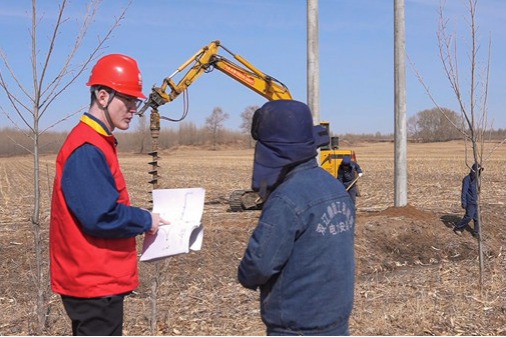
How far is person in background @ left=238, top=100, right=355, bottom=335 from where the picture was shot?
2807mm

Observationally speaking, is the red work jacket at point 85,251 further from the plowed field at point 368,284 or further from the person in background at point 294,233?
the plowed field at point 368,284

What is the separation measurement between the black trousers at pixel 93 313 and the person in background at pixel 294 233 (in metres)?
0.80

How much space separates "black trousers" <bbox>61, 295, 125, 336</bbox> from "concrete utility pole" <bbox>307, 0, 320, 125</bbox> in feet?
31.8

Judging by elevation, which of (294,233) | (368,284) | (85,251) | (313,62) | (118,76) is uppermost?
(313,62)

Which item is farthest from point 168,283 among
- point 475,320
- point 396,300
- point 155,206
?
point 155,206

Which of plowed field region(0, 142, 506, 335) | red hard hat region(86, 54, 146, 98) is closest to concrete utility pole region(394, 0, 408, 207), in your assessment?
plowed field region(0, 142, 506, 335)

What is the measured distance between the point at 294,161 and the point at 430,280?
645cm

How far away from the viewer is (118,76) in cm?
338

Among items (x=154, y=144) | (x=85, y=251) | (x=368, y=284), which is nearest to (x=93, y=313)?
(x=85, y=251)

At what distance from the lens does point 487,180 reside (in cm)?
2886

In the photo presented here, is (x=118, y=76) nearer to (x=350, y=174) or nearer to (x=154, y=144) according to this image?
(x=154, y=144)

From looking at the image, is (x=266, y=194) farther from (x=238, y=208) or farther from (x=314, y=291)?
(x=238, y=208)

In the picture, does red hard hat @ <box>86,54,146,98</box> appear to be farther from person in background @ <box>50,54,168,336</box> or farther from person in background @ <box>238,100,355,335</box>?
person in background @ <box>238,100,355,335</box>

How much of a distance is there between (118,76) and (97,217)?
0.77m
